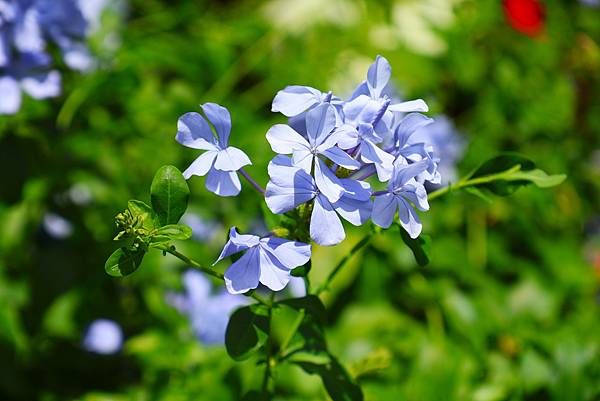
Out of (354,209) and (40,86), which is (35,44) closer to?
(40,86)

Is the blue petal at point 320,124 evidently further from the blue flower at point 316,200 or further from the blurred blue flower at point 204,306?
the blurred blue flower at point 204,306

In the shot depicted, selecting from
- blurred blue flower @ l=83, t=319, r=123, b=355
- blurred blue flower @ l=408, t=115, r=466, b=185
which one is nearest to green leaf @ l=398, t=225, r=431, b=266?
blurred blue flower @ l=83, t=319, r=123, b=355

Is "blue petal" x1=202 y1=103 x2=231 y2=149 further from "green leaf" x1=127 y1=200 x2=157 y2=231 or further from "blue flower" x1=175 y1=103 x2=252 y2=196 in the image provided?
"green leaf" x1=127 y1=200 x2=157 y2=231

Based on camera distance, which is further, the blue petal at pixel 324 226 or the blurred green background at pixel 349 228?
the blurred green background at pixel 349 228

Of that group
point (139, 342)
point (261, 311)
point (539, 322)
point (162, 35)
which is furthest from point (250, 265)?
point (162, 35)

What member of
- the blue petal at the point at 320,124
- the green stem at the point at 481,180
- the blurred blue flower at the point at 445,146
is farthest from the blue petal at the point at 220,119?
the blurred blue flower at the point at 445,146

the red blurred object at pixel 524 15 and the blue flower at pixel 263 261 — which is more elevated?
the blue flower at pixel 263 261
